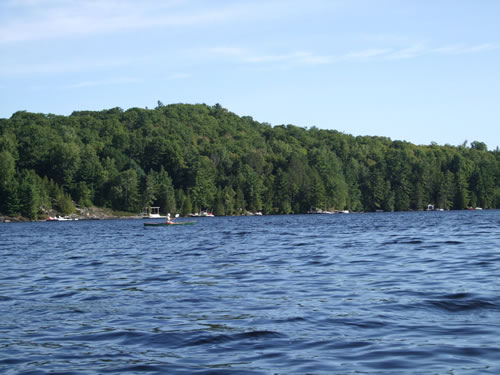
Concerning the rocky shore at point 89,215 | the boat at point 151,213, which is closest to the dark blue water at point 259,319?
the rocky shore at point 89,215

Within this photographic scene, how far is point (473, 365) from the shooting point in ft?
37.4

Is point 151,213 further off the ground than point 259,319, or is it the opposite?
point 151,213

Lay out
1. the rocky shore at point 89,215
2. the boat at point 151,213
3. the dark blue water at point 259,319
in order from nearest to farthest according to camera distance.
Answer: the dark blue water at point 259,319
the rocky shore at point 89,215
the boat at point 151,213

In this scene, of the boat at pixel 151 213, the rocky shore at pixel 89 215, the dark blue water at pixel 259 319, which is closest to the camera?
the dark blue water at pixel 259 319

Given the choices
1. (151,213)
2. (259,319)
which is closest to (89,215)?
(151,213)

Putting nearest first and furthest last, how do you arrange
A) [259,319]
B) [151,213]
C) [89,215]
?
[259,319] → [89,215] → [151,213]

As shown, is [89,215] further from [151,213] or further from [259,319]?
[259,319]

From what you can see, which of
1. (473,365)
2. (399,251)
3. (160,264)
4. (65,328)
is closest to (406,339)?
(473,365)

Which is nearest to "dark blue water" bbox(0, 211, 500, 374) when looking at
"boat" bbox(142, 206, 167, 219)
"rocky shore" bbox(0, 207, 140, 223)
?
"rocky shore" bbox(0, 207, 140, 223)

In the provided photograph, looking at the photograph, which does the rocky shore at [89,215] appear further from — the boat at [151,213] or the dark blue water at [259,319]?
the dark blue water at [259,319]

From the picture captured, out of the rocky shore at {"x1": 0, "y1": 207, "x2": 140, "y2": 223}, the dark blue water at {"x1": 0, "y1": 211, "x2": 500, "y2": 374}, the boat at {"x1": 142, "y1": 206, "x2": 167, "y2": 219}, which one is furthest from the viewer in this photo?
the boat at {"x1": 142, "y1": 206, "x2": 167, "y2": 219}

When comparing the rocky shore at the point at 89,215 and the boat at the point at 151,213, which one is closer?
the rocky shore at the point at 89,215

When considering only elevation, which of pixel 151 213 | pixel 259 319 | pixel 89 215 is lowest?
pixel 259 319

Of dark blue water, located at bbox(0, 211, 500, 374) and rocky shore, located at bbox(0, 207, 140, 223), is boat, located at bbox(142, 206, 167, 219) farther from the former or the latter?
dark blue water, located at bbox(0, 211, 500, 374)
